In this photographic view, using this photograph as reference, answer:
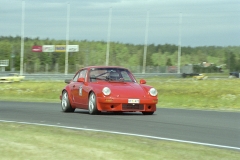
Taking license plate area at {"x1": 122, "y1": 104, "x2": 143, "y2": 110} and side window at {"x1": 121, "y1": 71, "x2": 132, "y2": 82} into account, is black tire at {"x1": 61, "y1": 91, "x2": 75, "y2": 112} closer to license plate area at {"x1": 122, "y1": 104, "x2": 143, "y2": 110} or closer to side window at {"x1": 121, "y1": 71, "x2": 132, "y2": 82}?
side window at {"x1": 121, "y1": 71, "x2": 132, "y2": 82}

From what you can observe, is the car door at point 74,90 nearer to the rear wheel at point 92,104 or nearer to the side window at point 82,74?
the side window at point 82,74

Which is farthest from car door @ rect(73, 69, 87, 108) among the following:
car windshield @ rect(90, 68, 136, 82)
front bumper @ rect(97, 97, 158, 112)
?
front bumper @ rect(97, 97, 158, 112)

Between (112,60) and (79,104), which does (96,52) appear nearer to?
(112,60)

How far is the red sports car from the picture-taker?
15789mm

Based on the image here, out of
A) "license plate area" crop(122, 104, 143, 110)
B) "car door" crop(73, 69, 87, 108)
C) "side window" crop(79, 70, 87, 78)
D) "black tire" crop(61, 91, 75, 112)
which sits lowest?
"black tire" crop(61, 91, 75, 112)

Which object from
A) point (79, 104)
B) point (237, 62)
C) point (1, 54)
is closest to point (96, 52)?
point (1, 54)

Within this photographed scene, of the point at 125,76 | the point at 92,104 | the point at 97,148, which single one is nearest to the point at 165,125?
the point at 92,104

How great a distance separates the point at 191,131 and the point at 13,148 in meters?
4.62

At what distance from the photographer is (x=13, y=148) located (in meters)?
8.41

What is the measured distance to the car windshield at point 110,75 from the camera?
16.9 metres

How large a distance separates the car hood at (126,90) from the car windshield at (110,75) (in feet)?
1.84

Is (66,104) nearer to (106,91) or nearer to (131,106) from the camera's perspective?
(106,91)

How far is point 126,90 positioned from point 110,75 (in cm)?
112

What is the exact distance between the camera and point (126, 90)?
16.0 m
